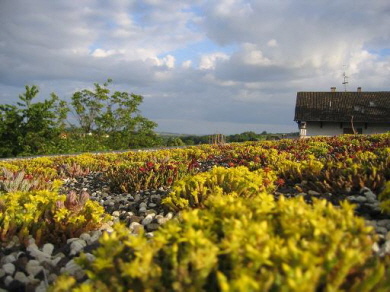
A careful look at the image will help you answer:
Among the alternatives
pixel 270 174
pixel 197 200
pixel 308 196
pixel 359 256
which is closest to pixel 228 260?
pixel 359 256

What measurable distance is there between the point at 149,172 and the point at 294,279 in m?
5.50

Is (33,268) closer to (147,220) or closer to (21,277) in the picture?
(21,277)

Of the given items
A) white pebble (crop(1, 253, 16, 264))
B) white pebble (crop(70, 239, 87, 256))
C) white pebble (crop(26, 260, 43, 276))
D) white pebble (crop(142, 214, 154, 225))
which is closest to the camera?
white pebble (crop(26, 260, 43, 276))

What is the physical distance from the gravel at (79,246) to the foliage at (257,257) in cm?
61

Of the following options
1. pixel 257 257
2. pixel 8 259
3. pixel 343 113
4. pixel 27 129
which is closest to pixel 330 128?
pixel 343 113

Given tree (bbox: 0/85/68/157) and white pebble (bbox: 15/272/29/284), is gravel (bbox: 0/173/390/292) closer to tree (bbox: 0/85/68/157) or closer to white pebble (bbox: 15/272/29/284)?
white pebble (bbox: 15/272/29/284)

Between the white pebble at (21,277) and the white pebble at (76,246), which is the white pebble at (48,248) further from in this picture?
the white pebble at (21,277)

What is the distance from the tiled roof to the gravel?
1221 inches

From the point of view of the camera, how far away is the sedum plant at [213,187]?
4.59 meters

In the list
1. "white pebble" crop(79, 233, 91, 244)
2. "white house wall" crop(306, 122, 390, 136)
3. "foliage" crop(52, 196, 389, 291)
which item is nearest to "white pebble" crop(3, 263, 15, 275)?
"white pebble" crop(79, 233, 91, 244)

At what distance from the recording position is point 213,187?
483 cm

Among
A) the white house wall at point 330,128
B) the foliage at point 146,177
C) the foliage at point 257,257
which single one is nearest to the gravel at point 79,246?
the foliage at point 257,257

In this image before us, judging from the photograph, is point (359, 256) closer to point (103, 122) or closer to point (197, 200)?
point (197, 200)

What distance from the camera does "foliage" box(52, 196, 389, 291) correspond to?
1776 millimetres
